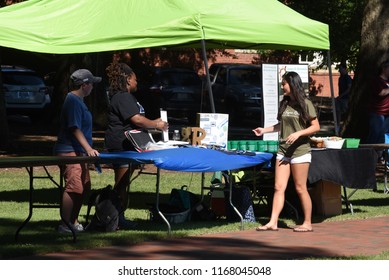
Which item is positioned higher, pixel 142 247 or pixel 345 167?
pixel 345 167

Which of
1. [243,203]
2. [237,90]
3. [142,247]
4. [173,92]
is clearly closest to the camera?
[142,247]

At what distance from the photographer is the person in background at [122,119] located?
37.4ft

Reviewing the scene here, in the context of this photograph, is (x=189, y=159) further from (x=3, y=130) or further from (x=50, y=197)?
(x=3, y=130)

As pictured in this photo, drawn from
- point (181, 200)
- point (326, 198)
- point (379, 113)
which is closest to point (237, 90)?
point (379, 113)

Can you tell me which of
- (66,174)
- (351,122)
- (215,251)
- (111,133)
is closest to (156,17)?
(111,133)

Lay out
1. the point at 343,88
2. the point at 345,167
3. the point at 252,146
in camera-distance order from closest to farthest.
Answer: the point at 345,167, the point at 252,146, the point at 343,88

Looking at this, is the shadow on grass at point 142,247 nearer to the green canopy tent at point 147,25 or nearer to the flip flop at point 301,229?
the flip flop at point 301,229

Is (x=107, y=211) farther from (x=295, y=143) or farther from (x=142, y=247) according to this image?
(x=295, y=143)

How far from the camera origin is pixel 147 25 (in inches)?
499

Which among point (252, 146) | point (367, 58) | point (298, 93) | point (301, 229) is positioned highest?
point (367, 58)

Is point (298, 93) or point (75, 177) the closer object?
point (75, 177)

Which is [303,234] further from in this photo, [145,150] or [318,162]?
[145,150]

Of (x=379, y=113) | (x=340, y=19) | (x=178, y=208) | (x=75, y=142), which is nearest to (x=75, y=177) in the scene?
(x=75, y=142)

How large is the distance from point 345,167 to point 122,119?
2.82 meters
